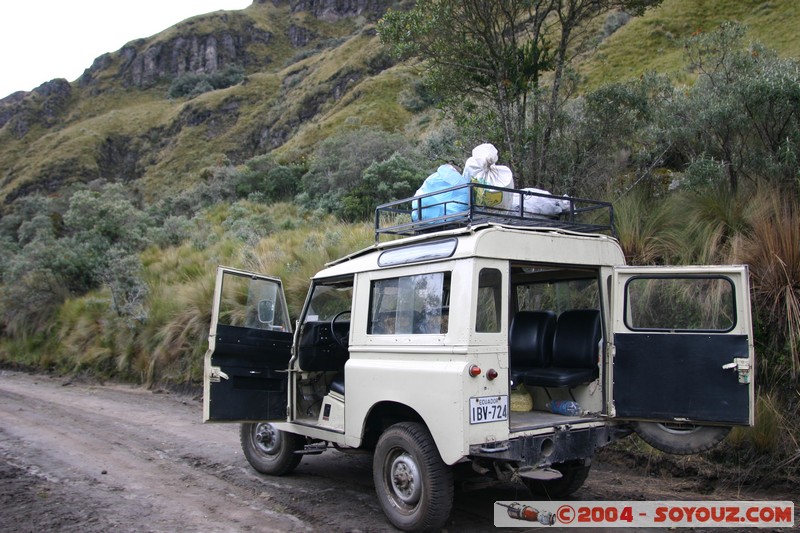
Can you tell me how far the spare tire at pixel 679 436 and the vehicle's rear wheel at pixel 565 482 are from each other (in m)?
0.61

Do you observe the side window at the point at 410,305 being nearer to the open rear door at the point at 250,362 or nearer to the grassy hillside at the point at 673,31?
the open rear door at the point at 250,362

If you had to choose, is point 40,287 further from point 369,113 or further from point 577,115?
point 369,113

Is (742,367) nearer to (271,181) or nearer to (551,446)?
(551,446)

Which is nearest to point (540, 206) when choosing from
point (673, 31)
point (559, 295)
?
point (559, 295)

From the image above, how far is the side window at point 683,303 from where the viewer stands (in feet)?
21.2

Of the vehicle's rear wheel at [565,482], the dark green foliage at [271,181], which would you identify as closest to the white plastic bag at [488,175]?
the vehicle's rear wheel at [565,482]

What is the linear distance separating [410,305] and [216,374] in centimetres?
207

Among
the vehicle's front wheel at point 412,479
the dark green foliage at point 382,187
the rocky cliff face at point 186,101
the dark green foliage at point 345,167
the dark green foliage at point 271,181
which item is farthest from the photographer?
the rocky cliff face at point 186,101

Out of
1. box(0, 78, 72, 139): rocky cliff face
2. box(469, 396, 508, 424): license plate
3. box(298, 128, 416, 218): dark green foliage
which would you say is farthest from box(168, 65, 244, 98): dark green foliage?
box(469, 396, 508, 424): license plate

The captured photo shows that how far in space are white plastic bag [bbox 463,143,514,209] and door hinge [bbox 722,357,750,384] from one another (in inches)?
87.2

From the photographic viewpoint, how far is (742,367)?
486 cm

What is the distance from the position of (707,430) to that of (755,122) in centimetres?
507

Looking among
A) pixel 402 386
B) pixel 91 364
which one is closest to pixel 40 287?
pixel 91 364

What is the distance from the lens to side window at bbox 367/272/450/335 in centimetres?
502
